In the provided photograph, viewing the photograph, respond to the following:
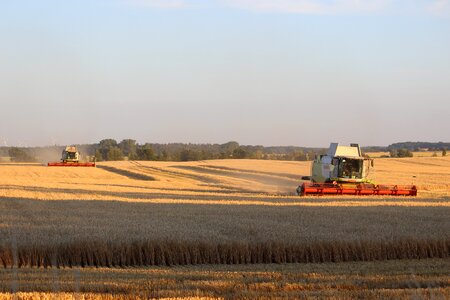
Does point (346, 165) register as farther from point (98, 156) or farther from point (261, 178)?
point (98, 156)

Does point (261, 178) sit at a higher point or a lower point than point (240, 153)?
lower

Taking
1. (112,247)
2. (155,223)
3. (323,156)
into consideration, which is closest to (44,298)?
(112,247)

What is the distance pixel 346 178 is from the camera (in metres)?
31.7

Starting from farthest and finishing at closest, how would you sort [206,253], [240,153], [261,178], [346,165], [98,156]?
[98,156], [240,153], [261,178], [346,165], [206,253]

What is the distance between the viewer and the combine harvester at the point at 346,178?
2998 centimetres

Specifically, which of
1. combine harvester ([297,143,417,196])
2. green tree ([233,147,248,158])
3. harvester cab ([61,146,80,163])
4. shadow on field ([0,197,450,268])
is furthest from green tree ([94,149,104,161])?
shadow on field ([0,197,450,268])

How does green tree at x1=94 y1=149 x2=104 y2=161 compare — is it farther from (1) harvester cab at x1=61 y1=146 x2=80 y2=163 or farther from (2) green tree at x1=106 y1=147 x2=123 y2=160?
(1) harvester cab at x1=61 y1=146 x2=80 y2=163

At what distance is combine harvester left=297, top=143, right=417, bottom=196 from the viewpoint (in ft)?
98.4

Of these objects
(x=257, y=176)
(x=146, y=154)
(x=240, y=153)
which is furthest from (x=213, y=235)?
(x=146, y=154)

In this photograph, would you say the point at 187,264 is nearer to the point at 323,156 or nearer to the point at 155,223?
the point at 155,223

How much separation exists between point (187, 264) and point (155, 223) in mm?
4066

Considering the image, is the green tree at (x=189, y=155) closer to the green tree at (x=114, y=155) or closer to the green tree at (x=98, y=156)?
the green tree at (x=114, y=155)

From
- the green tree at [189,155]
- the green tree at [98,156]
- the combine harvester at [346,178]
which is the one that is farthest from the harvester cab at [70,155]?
the green tree at [98,156]

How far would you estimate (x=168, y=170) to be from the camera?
6066cm
